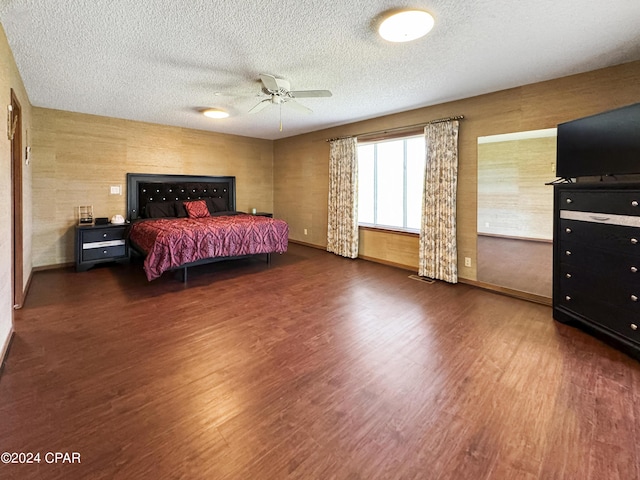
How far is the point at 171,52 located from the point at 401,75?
2.28 meters

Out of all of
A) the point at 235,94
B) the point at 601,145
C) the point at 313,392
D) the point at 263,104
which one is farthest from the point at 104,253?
the point at 601,145

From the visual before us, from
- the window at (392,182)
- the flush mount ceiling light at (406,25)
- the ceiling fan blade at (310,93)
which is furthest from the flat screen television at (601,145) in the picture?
the ceiling fan blade at (310,93)

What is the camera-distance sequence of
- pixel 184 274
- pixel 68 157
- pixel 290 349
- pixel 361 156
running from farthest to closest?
pixel 361 156
pixel 68 157
pixel 184 274
pixel 290 349

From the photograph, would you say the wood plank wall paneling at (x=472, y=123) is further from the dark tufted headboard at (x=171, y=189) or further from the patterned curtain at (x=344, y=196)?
the dark tufted headboard at (x=171, y=189)

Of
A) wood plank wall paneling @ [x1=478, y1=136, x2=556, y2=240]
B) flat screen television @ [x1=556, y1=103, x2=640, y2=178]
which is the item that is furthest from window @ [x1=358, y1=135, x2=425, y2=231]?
flat screen television @ [x1=556, y1=103, x2=640, y2=178]

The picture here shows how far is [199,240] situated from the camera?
160 inches

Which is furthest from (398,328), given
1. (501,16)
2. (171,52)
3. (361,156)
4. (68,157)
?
(68,157)

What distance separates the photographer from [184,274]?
408 cm

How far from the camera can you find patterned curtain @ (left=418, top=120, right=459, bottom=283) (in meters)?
4.10

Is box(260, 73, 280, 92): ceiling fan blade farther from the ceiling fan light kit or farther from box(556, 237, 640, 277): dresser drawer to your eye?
box(556, 237, 640, 277): dresser drawer

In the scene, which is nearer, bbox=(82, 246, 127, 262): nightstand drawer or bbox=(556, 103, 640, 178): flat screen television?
bbox=(556, 103, 640, 178): flat screen television

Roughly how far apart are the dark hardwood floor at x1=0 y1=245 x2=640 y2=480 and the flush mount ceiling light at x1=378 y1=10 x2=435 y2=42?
95.6 inches

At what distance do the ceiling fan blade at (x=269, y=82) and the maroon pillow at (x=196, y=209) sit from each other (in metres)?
3.17

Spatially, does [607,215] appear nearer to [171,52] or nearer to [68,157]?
[171,52]
